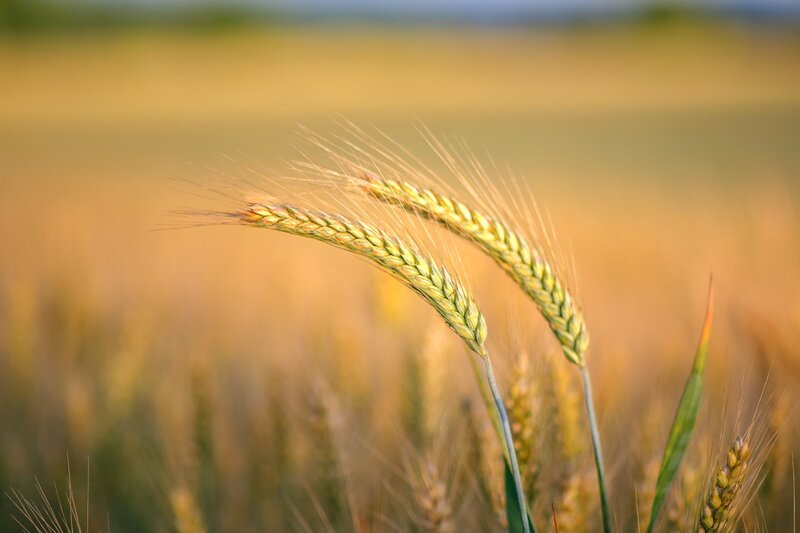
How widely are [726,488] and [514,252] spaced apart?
502mm

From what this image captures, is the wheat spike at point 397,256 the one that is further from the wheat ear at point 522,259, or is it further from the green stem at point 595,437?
the green stem at point 595,437

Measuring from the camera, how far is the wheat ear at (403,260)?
41.4 inches

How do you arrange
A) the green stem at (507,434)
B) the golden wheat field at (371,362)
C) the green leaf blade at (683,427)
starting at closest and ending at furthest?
1. the green stem at (507,434)
2. the green leaf blade at (683,427)
3. the golden wheat field at (371,362)

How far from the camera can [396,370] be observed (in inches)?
112

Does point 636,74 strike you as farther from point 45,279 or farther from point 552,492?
point 552,492

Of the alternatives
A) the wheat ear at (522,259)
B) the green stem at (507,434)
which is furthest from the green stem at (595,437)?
the green stem at (507,434)

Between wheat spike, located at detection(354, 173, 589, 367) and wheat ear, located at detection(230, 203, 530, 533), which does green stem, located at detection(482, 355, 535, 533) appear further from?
wheat spike, located at detection(354, 173, 589, 367)

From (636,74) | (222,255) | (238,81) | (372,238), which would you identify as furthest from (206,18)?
(372,238)

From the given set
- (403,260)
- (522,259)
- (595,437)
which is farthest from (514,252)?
(595,437)

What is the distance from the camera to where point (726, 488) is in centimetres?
113

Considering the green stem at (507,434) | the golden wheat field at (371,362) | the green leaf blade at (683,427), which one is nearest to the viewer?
the green stem at (507,434)

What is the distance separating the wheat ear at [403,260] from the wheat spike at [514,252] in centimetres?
7

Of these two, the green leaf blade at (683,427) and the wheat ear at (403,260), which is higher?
the wheat ear at (403,260)

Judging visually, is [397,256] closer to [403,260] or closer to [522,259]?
[403,260]
